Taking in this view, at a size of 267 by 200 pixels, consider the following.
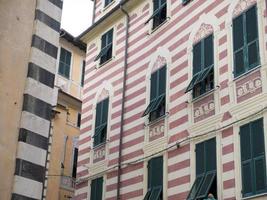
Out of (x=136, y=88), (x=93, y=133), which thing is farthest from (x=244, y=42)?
(x=93, y=133)

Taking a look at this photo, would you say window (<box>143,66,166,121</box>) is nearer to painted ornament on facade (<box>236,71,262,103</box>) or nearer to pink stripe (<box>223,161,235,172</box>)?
painted ornament on facade (<box>236,71,262,103</box>)

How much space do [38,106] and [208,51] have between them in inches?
251

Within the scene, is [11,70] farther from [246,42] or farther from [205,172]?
[246,42]

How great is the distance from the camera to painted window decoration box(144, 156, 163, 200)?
48.4 ft

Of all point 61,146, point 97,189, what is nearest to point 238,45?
point 97,189

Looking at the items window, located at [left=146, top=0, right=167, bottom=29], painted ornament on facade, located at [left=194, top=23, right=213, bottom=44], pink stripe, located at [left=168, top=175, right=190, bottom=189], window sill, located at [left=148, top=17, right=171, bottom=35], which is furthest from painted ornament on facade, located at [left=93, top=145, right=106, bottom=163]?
painted ornament on facade, located at [left=194, top=23, right=213, bottom=44]

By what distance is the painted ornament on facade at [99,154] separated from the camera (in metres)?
17.7

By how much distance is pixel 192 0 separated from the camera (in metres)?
16.0

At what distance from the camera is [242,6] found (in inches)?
542

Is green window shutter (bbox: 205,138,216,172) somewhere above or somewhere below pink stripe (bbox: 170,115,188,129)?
below

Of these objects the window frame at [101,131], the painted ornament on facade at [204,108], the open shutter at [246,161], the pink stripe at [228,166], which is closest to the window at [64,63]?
the window frame at [101,131]

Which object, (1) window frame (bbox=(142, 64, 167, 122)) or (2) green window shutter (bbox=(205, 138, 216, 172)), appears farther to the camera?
(1) window frame (bbox=(142, 64, 167, 122))

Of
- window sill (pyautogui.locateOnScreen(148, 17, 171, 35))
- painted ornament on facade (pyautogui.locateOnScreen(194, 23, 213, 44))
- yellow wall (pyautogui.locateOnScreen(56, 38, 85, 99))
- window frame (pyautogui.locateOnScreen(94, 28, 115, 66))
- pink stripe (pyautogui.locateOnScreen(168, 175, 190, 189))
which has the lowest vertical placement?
pink stripe (pyautogui.locateOnScreen(168, 175, 190, 189))

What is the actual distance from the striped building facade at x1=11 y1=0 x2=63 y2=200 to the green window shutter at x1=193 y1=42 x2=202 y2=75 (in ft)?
17.2
